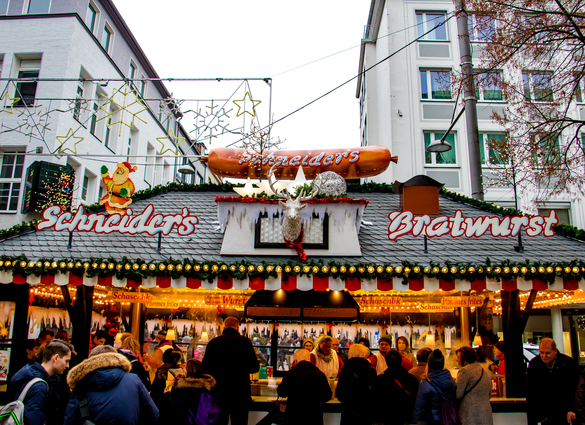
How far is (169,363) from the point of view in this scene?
18.0 feet

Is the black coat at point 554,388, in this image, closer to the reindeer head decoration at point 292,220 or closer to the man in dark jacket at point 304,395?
the man in dark jacket at point 304,395

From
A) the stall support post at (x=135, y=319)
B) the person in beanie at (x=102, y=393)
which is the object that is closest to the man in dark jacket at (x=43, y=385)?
the person in beanie at (x=102, y=393)

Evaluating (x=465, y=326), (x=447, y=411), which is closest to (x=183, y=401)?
(x=447, y=411)

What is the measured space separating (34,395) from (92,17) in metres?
16.9

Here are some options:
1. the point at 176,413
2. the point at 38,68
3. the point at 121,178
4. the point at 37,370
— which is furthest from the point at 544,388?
the point at 38,68

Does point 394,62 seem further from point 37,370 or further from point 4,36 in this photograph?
point 37,370

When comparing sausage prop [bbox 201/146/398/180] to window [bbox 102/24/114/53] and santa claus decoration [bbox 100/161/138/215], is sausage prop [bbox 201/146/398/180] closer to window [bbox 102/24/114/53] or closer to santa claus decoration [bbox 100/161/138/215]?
santa claus decoration [bbox 100/161/138/215]

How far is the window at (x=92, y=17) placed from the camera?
16.7 m

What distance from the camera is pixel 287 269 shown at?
699cm

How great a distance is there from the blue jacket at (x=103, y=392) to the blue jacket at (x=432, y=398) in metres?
3.37

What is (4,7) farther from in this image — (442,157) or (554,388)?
(554,388)

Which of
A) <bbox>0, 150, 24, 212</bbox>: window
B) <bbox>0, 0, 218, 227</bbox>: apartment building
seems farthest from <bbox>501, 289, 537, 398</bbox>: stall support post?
<bbox>0, 150, 24, 212</bbox>: window

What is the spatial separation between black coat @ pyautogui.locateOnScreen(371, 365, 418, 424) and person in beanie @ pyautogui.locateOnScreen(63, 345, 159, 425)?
3.04 metres

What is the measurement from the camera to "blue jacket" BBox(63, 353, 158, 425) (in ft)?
12.0
